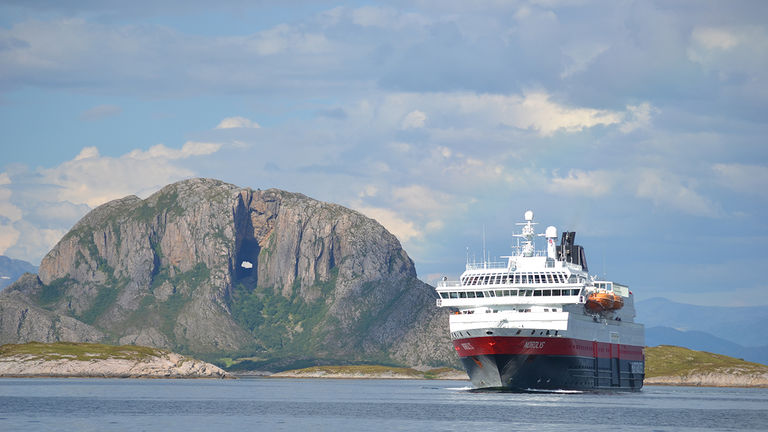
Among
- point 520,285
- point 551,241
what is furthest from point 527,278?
point 551,241

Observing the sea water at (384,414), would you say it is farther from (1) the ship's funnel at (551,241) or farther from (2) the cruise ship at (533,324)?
(1) the ship's funnel at (551,241)

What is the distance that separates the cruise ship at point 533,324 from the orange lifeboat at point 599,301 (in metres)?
0.17

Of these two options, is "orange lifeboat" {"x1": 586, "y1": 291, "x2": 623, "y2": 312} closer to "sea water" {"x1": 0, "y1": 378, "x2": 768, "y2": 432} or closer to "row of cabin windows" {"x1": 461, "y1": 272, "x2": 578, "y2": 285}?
"row of cabin windows" {"x1": 461, "y1": 272, "x2": 578, "y2": 285}

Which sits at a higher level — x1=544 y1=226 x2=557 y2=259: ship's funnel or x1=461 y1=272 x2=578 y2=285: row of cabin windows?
x1=544 y1=226 x2=557 y2=259: ship's funnel

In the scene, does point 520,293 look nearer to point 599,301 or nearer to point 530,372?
point 530,372

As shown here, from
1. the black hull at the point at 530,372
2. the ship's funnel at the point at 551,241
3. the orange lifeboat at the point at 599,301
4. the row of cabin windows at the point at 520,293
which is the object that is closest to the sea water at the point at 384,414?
the black hull at the point at 530,372

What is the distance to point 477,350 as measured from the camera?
163125 millimetres

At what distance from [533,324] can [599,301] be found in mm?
20116

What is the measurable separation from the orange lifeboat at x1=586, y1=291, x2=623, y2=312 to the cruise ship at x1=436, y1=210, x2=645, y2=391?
0.17m

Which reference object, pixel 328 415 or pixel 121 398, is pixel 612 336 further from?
pixel 121 398

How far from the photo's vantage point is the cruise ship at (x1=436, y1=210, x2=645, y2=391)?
527 feet

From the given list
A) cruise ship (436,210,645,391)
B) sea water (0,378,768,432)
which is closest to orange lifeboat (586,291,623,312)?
cruise ship (436,210,645,391)

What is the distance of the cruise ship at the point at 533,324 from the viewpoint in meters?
161

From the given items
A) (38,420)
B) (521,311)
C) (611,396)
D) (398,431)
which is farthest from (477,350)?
(38,420)
